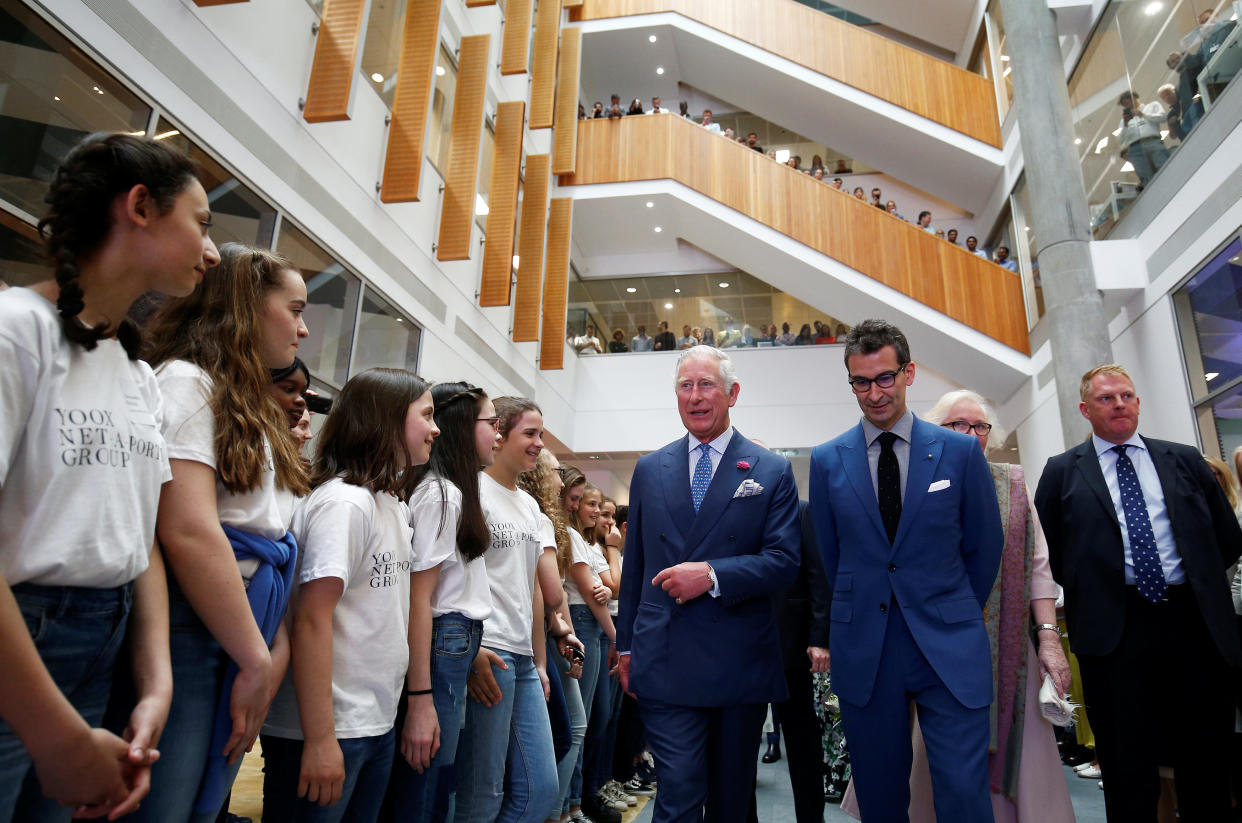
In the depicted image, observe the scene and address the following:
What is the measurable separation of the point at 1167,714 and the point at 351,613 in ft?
10.3

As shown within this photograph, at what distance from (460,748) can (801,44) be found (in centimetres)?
1463

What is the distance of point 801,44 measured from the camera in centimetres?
1414

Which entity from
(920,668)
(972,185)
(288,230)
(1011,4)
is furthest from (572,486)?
(972,185)

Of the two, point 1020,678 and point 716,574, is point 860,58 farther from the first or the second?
point 716,574

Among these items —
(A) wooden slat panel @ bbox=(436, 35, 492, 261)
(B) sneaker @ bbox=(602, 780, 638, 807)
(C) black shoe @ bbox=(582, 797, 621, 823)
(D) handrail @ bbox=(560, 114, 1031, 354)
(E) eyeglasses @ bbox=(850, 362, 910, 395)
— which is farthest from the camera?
(D) handrail @ bbox=(560, 114, 1031, 354)

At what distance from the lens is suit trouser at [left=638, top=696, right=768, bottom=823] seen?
94.5 inches

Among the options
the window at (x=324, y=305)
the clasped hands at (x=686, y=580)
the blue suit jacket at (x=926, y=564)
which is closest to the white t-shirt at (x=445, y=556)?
the clasped hands at (x=686, y=580)

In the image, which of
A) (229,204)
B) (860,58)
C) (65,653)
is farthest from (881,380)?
(860,58)

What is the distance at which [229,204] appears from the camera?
6031 millimetres

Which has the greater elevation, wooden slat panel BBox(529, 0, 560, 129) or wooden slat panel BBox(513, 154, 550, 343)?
wooden slat panel BBox(529, 0, 560, 129)

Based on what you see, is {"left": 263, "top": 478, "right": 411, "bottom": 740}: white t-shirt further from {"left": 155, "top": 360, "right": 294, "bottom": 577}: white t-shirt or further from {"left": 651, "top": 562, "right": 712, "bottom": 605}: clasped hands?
{"left": 651, "top": 562, "right": 712, "bottom": 605}: clasped hands

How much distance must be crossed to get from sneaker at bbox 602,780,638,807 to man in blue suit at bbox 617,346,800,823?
7.43 feet

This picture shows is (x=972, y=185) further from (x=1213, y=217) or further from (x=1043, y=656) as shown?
(x=1043, y=656)

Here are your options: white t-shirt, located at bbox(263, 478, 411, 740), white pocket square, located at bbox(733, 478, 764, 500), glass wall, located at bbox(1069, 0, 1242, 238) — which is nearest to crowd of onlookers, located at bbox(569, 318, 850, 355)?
glass wall, located at bbox(1069, 0, 1242, 238)
